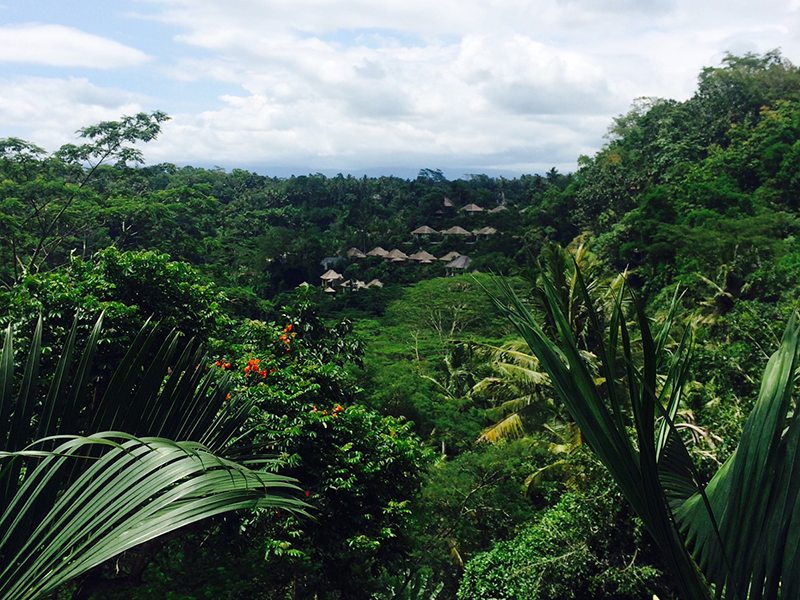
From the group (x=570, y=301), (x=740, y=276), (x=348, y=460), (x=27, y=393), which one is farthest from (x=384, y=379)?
(x=27, y=393)

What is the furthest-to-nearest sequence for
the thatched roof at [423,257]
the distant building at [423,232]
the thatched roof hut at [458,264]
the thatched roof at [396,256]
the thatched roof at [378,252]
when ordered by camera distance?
1. the distant building at [423,232]
2. the thatched roof at [378,252]
3. the thatched roof at [396,256]
4. the thatched roof at [423,257]
5. the thatched roof hut at [458,264]

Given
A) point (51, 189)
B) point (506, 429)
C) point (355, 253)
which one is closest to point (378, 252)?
point (355, 253)

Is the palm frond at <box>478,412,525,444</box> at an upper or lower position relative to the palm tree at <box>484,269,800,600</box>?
lower

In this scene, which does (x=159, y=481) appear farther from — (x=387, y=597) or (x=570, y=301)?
(x=570, y=301)

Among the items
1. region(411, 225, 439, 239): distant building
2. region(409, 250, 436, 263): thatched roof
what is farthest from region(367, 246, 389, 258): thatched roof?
region(411, 225, 439, 239): distant building

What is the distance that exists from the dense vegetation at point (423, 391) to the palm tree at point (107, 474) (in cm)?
2

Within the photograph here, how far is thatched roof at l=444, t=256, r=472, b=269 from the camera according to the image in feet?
134

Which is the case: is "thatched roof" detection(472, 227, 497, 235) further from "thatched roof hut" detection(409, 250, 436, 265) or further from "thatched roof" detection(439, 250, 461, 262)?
"thatched roof hut" detection(409, 250, 436, 265)

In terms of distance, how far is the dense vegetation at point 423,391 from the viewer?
1.60 m

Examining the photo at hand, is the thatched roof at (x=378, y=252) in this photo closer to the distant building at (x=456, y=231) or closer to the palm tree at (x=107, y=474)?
the distant building at (x=456, y=231)

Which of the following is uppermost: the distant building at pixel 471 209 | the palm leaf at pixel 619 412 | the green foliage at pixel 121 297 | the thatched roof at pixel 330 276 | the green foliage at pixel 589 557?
the distant building at pixel 471 209

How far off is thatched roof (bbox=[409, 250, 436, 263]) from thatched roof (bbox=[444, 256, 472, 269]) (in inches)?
90.9

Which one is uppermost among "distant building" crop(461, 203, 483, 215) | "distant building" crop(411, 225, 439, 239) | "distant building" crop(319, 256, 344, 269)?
"distant building" crop(461, 203, 483, 215)

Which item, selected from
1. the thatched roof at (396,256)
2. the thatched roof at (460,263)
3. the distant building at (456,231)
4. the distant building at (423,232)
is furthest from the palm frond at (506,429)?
the distant building at (423,232)
